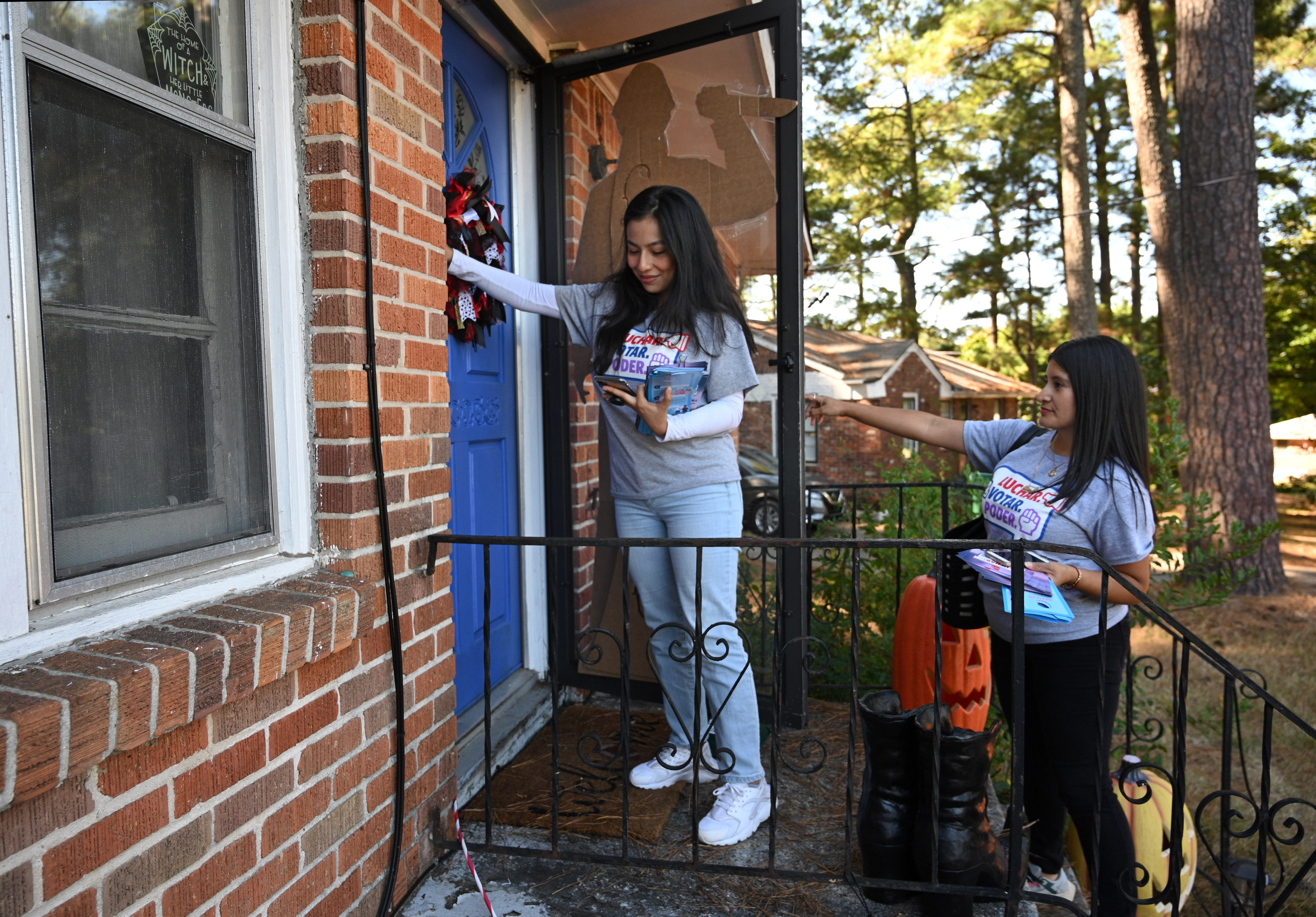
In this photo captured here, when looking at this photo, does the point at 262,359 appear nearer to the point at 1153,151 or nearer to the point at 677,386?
the point at 677,386

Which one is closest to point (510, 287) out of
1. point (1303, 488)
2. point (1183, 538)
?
point (1183, 538)

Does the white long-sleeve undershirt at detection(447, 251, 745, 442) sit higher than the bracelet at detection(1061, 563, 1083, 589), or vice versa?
the white long-sleeve undershirt at detection(447, 251, 745, 442)

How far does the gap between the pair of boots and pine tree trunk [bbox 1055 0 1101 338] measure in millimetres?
12878

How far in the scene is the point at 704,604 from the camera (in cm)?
245

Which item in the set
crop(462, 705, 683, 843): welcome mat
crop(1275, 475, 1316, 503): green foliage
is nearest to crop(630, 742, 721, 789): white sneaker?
crop(462, 705, 683, 843): welcome mat

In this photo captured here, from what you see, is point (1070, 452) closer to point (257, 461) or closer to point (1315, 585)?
point (257, 461)

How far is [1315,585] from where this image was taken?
352 inches

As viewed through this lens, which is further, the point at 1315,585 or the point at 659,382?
the point at 1315,585

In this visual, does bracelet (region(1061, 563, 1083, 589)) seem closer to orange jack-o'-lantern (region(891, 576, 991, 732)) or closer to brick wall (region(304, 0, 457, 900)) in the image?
orange jack-o'-lantern (region(891, 576, 991, 732))

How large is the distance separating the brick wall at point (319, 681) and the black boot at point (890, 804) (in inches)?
43.6

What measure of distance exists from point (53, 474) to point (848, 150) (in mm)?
21823

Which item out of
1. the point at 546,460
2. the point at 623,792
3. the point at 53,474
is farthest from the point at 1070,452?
the point at 53,474

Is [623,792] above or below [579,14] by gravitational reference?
below

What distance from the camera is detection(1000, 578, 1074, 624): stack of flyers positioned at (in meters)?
2.08
